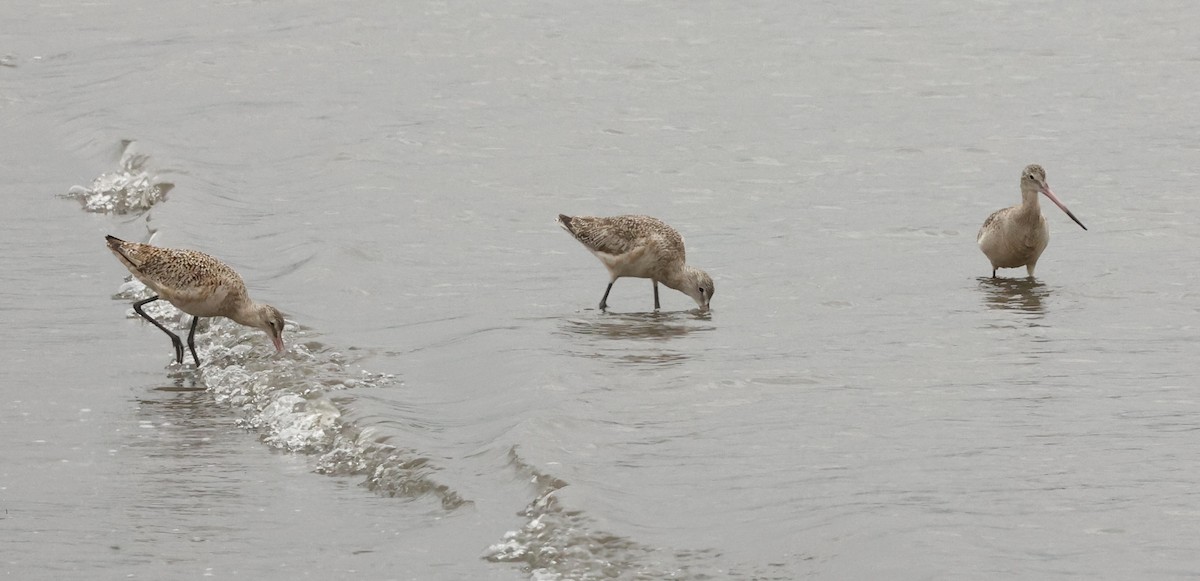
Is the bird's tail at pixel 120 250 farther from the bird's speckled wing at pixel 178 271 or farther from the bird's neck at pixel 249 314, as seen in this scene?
the bird's neck at pixel 249 314

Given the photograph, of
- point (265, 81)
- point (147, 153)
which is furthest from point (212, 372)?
point (265, 81)

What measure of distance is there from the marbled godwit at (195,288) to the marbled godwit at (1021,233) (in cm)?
545

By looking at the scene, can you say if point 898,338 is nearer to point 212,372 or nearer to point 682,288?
point 682,288

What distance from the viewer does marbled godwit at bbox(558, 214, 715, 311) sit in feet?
39.5

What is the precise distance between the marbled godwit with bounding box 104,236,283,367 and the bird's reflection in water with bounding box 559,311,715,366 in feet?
6.52

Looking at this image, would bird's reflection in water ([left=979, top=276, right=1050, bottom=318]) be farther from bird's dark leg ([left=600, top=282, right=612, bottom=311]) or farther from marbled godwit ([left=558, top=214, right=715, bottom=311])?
bird's dark leg ([left=600, top=282, right=612, bottom=311])

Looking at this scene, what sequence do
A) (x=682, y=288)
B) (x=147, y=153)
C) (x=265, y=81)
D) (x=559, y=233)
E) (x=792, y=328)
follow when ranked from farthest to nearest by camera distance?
(x=265, y=81), (x=147, y=153), (x=559, y=233), (x=682, y=288), (x=792, y=328)

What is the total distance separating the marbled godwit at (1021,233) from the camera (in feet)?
41.0

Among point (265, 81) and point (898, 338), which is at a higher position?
point (265, 81)

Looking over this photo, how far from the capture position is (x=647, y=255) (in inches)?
478

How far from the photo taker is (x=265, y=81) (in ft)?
75.3

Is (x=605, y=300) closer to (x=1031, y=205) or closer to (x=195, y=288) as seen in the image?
(x=195, y=288)

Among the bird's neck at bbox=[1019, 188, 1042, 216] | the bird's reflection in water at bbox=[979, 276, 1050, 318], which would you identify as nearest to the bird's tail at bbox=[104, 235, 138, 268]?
the bird's reflection in water at bbox=[979, 276, 1050, 318]

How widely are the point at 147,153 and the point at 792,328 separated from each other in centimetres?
935
